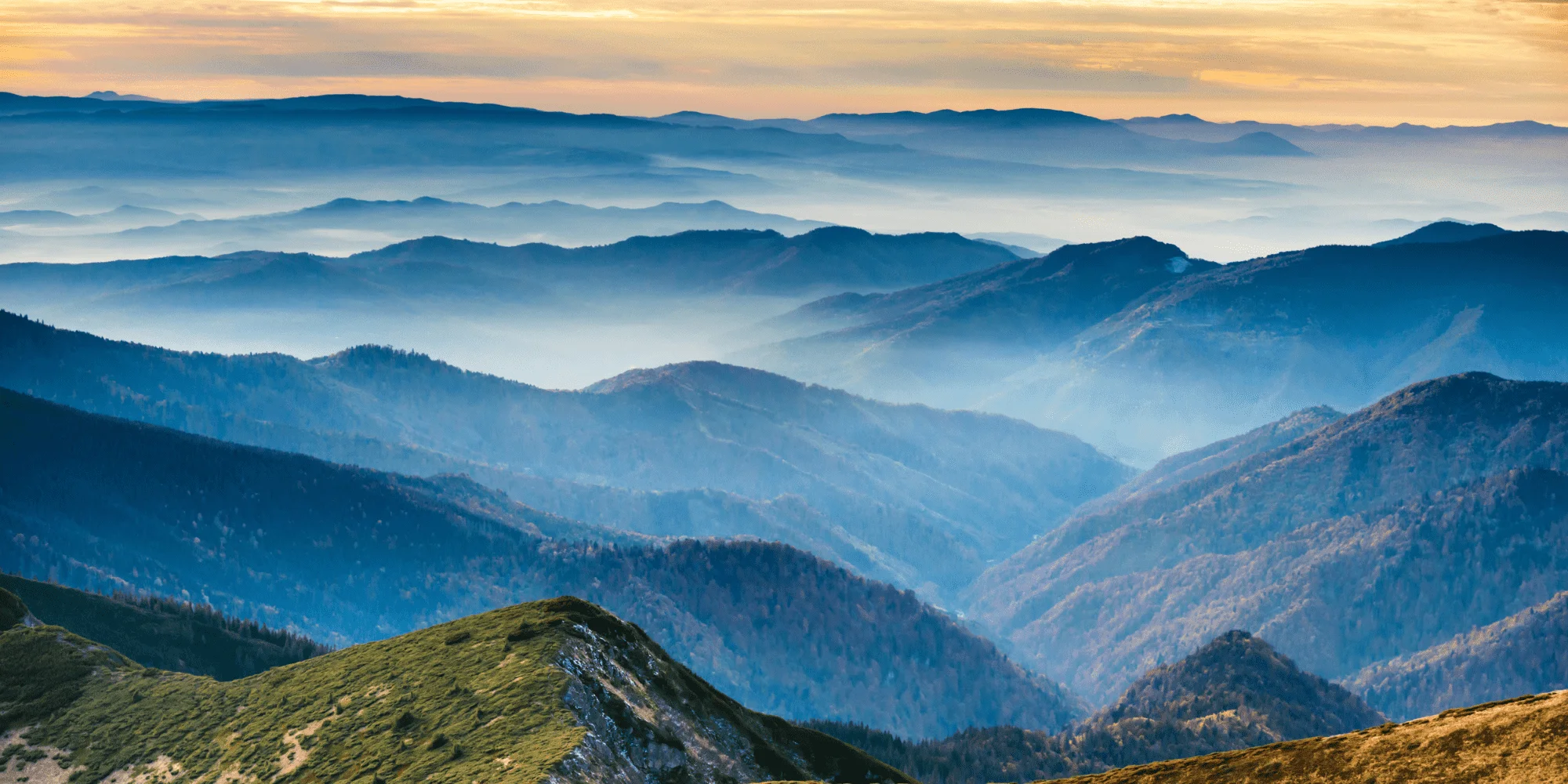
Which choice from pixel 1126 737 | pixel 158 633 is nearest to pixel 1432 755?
pixel 158 633

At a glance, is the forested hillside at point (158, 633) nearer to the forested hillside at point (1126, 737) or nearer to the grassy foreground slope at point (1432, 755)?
the forested hillside at point (1126, 737)

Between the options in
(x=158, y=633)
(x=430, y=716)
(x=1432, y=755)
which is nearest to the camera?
(x=1432, y=755)

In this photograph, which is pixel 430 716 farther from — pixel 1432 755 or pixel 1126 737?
pixel 1126 737

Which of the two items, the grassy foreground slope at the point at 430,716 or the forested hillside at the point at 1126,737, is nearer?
the grassy foreground slope at the point at 430,716

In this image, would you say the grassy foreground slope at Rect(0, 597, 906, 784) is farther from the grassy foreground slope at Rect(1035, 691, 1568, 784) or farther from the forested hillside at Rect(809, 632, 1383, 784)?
the forested hillside at Rect(809, 632, 1383, 784)

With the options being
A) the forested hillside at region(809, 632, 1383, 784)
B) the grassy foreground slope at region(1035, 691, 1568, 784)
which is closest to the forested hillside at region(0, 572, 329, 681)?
the forested hillside at region(809, 632, 1383, 784)

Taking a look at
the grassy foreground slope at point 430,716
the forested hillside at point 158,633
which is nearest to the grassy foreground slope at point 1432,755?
the grassy foreground slope at point 430,716
